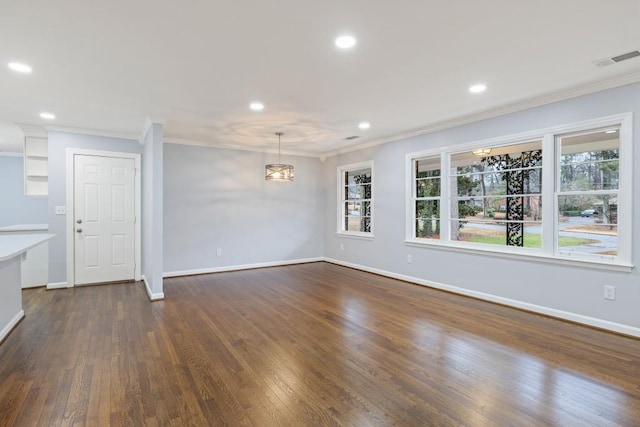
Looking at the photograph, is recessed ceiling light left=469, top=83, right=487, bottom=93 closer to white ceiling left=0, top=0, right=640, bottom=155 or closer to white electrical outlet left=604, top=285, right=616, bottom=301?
white ceiling left=0, top=0, right=640, bottom=155

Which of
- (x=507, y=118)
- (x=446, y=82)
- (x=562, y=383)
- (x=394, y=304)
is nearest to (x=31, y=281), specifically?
(x=394, y=304)

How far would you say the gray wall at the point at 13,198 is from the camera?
24.2 ft

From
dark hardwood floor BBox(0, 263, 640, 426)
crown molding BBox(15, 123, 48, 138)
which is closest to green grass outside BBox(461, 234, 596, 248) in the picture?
dark hardwood floor BBox(0, 263, 640, 426)

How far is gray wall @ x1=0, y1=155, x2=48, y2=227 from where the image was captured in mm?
7379

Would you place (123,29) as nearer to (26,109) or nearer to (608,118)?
(26,109)

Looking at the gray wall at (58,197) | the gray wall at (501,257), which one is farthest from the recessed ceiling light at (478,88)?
the gray wall at (58,197)

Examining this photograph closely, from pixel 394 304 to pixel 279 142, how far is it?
3.51 meters

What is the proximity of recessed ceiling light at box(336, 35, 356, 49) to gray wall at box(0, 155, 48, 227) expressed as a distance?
27.8ft

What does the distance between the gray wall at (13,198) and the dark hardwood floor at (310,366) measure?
181 inches

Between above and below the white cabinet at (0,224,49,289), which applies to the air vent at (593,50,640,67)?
above

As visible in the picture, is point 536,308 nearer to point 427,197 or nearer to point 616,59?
point 427,197

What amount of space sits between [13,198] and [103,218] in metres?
4.03

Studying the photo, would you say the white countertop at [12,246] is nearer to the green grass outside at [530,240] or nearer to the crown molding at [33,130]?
the crown molding at [33,130]

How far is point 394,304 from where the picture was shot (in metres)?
4.20
